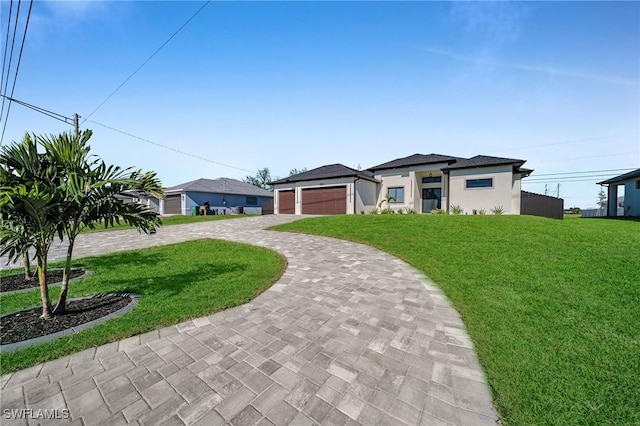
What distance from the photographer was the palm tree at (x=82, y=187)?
3.08m

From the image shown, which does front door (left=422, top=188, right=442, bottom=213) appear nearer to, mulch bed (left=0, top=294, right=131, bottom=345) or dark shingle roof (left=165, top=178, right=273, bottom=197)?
mulch bed (left=0, top=294, right=131, bottom=345)

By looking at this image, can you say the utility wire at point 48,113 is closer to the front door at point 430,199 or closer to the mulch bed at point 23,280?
the mulch bed at point 23,280

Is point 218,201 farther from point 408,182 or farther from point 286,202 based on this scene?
point 408,182

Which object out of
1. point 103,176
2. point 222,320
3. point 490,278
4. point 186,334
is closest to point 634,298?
point 490,278

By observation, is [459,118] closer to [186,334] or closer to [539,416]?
[539,416]

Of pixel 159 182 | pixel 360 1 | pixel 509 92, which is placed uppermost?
pixel 360 1

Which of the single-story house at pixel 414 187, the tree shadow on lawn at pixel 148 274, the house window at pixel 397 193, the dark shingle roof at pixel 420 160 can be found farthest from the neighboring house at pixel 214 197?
the tree shadow on lawn at pixel 148 274

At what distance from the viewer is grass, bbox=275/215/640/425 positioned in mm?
1973

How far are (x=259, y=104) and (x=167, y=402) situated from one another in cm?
1204

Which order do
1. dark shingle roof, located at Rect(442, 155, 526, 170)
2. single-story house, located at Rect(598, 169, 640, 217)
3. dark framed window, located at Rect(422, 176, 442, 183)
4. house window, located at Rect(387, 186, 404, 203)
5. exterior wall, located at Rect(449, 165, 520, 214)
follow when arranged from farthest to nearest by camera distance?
dark framed window, located at Rect(422, 176, 442, 183), house window, located at Rect(387, 186, 404, 203), single-story house, located at Rect(598, 169, 640, 217), exterior wall, located at Rect(449, 165, 520, 214), dark shingle roof, located at Rect(442, 155, 526, 170)

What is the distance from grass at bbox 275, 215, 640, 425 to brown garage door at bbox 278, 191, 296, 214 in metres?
14.4

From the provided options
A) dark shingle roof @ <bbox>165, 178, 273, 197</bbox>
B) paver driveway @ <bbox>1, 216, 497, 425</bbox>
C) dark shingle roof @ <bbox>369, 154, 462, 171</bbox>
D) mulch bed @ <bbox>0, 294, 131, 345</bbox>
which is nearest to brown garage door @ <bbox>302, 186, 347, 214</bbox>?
dark shingle roof @ <bbox>369, 154, 462, 171</bbox>

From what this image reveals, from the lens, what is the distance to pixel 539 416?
1.81 metres

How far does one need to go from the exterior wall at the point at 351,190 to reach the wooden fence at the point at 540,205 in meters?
10.1
